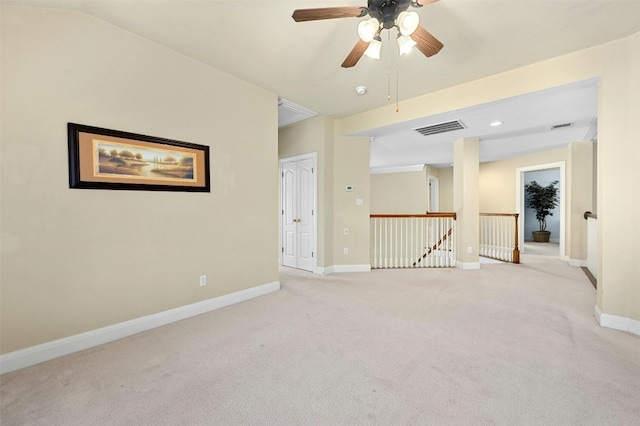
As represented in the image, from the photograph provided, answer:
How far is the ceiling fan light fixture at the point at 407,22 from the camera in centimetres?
178

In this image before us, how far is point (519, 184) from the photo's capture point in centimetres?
728

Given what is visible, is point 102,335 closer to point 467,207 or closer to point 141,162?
point 141,162

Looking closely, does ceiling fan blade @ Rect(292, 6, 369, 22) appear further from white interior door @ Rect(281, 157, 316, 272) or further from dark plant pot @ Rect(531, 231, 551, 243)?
dark plant pot @ Rect(531, 231, 551, 243)

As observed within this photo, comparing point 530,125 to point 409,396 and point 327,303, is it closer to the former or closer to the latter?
point 327,303

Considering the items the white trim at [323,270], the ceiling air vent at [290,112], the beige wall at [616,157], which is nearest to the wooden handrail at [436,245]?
the white trim at [323,270]

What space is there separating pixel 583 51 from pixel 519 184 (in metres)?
5.36

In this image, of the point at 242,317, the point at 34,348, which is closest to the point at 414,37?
the point at 242,317

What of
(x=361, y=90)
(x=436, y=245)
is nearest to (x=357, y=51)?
(x=361, y=90)

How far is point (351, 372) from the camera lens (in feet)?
6.17

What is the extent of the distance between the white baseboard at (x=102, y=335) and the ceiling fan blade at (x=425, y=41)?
3.14 meters

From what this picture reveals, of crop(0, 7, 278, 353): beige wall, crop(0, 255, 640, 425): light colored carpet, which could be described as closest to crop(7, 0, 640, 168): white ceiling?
crop(0, 7, 278, 353): beige wall

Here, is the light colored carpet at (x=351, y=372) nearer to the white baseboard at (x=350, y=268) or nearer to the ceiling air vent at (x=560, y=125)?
the white baseboard at (x=350, y=268)

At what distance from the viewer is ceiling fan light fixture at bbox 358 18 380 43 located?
189 cm

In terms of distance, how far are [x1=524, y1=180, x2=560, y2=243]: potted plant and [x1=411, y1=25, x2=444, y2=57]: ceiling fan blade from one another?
9159 mm
